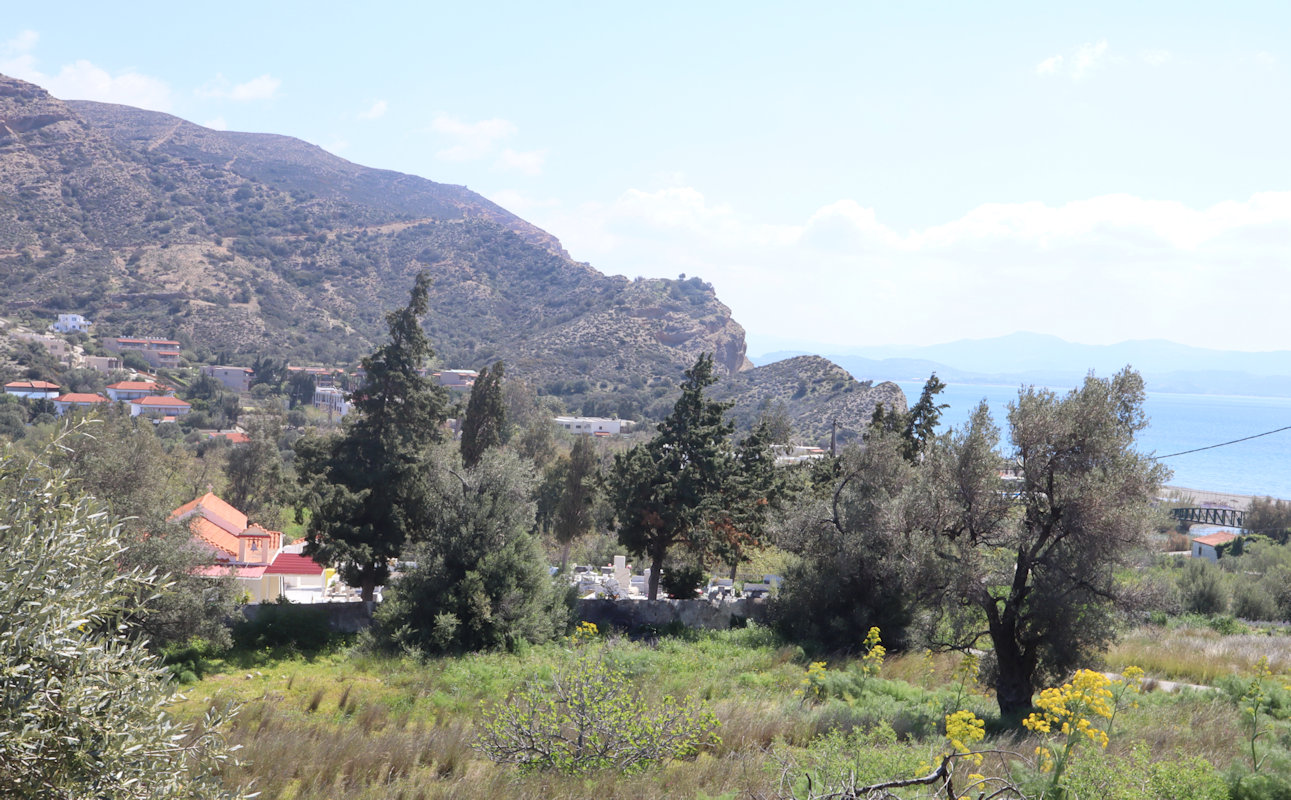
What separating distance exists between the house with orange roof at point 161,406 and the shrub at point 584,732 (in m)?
77.0

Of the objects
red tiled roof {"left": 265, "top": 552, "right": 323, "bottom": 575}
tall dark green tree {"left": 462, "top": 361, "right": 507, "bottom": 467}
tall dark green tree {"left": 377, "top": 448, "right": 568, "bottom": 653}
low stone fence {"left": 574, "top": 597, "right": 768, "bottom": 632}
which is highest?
tall dark green tree {"left": 462, "top": 361, "right": 507, "bottom": 467}

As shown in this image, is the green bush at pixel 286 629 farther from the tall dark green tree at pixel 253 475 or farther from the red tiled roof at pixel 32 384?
the red tiled roof at pixel 32 384

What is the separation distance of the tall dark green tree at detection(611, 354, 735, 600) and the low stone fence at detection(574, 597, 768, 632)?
244 centimetres

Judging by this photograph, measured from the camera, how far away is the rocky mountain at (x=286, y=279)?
103938 mm

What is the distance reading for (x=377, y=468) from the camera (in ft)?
68.0

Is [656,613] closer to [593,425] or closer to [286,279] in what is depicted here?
[593,425]

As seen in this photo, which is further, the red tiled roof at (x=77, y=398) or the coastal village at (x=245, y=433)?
the red tiled roof at (x=77, y=398)

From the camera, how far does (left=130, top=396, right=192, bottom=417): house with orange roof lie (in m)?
72.0

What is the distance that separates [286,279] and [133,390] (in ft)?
173

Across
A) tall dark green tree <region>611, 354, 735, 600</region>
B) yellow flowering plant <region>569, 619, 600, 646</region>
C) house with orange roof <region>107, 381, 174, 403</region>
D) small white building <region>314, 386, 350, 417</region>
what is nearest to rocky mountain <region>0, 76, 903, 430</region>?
small white building <region>314, 386, 350, 417</region>

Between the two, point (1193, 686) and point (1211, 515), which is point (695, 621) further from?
point (1211, 515)

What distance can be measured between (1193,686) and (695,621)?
32.7 ft

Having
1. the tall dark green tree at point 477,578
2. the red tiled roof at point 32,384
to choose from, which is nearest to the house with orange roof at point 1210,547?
the tall dark green tree at point 477,578

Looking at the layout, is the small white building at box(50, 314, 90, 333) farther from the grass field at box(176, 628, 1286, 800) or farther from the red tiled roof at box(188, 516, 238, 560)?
the grass field at box(176, 628, 1286, 800)
